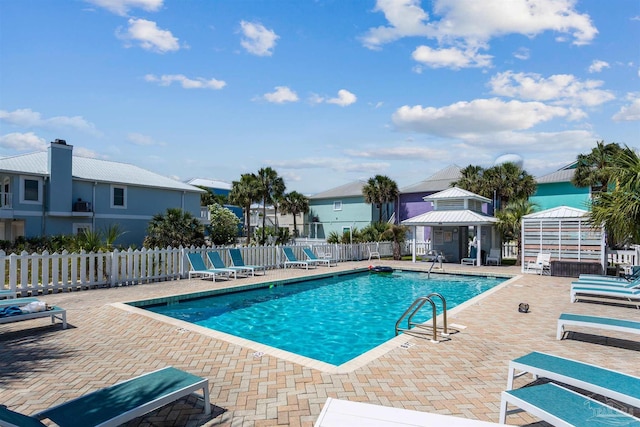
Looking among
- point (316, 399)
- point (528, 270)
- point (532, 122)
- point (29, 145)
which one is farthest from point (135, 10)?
point (29, 145)

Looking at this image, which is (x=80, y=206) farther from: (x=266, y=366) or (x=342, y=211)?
(x=342, y=211)

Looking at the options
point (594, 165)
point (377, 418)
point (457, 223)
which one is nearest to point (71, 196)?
point (457, 223)

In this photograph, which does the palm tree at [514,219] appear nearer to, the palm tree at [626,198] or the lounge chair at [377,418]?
the palm tree at [626,198]

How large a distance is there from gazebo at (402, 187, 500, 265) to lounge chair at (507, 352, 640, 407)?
17.1 metres

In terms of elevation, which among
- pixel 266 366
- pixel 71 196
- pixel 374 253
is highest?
pixel 71 196

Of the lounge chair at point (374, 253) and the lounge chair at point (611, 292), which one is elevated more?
the lounge chair at point (611, 292)

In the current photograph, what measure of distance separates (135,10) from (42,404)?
35.7 ft

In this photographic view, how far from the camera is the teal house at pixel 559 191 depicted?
35.6 m

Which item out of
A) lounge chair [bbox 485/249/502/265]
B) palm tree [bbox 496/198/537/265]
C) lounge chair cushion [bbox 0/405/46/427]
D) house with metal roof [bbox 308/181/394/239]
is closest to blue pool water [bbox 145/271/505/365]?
lounge chair cushion [bbox 0/405/46/427]

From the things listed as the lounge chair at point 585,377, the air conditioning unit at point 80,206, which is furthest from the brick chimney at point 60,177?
the lounge chair at point 585,377

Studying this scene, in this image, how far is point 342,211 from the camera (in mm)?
40719

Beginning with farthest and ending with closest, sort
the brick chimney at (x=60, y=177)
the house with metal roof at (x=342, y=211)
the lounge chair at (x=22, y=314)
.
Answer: the house with metal roof at (x=342, y=211)
the brick chimney at (x=60, y=177)
the lounge chair at (x=22, y=314)

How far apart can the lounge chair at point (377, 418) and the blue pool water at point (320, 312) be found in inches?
162

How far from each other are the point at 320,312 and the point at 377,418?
25.5 ft
